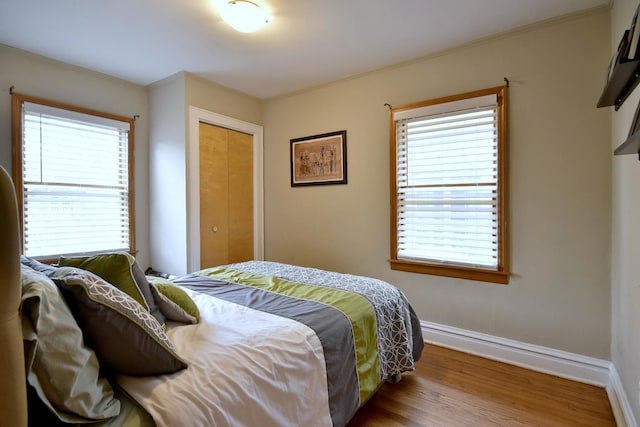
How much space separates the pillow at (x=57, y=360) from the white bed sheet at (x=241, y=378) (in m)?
0.13

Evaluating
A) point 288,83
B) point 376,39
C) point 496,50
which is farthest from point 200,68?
point 496,50

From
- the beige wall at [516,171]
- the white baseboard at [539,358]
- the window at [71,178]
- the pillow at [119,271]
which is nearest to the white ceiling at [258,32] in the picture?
the beige wall at [516,171]

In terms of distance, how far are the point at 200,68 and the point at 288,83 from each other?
899 mm

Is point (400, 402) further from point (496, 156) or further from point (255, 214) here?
point (255, 214)

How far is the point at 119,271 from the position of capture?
124cm

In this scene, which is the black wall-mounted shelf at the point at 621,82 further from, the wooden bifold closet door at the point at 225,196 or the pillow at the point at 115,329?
the wooden bifold closet door at the point at 225,196

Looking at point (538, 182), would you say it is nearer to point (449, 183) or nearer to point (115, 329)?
point (449, 183)

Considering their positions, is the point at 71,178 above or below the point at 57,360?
above

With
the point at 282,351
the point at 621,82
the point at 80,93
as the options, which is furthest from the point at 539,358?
the point at 80,93

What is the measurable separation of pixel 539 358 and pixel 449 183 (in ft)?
4.86

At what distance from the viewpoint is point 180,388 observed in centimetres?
100

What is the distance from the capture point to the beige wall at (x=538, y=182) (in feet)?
7.02

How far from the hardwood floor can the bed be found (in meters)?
0.23

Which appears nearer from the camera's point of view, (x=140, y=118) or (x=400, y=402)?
(x=400, y=402)
